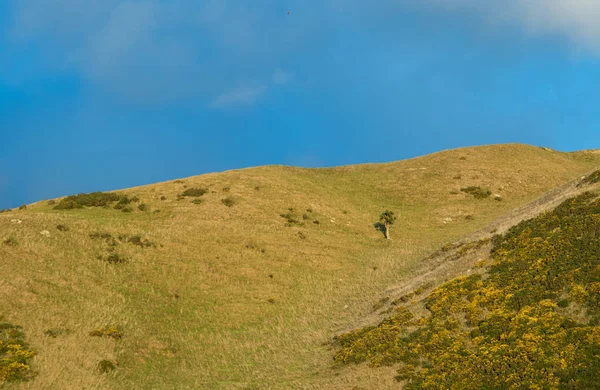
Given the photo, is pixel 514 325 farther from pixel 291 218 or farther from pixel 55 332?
pixel 291 218

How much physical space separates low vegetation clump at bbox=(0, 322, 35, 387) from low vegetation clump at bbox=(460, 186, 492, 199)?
215 feet

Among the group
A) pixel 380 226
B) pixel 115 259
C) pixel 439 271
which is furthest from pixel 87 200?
pixel 439 271

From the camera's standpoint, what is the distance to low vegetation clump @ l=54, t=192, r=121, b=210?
188 feet

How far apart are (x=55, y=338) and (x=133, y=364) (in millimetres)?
5562

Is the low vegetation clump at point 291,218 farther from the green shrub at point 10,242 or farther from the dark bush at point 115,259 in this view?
the green shrub at point 10,242

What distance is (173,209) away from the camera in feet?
194

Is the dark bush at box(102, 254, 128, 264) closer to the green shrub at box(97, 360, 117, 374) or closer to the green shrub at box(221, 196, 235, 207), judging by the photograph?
the green shrub at box(97, 360, 117, 374)

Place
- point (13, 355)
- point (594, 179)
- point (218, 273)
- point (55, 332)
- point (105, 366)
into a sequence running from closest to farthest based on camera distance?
1. point (13, 355)
2. point (105, 366)
3. point (55, 332)
4. point (594, 179)
5. point (218, 273)

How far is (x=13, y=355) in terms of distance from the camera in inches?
1031

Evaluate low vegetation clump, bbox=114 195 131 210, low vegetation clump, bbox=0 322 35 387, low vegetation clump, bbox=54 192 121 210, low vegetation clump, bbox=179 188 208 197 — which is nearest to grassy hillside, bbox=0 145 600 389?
low vegetation clump, bbox=0 322 35 387

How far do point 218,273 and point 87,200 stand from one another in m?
26.2

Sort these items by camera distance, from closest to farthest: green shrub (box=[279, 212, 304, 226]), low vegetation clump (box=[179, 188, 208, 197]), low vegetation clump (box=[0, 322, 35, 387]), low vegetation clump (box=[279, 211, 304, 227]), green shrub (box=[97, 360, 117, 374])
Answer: low vegetation clump (box=[0, 322, 35, 387]), green shrub (box=[97, 360, 117, 374]), low vegetation clump (box=[279, 211, 304, 227]), green shrub (box=[279, 212, 304, 226]), low vegetation clump (box=[179, 188, 208, 197])

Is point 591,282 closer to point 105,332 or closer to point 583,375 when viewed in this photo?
point 583,375

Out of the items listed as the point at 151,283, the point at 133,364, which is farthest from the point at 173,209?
the point at 133,364
